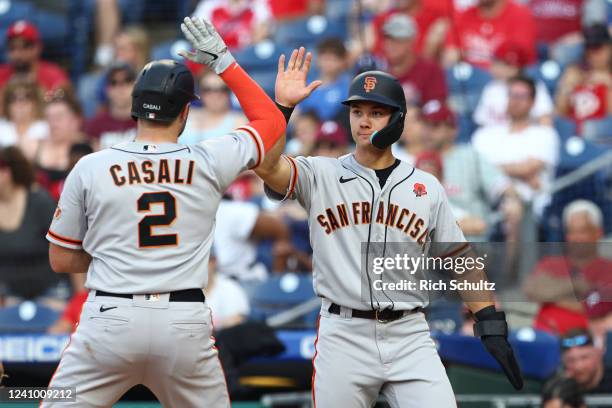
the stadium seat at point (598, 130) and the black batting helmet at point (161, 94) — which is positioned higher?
the stadium seat at point (598, 130)

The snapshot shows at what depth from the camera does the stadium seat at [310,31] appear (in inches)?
403

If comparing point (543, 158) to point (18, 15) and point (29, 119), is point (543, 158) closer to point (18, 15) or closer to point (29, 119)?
point (29, 119)

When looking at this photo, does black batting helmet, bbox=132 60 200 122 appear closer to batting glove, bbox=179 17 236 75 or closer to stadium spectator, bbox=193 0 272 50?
batting glove, bbox=179 17 236 75

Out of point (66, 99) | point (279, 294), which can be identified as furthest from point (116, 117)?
point (279, 294)

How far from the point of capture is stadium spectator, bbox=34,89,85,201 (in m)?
8.87

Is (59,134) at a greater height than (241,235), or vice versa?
(59,134)

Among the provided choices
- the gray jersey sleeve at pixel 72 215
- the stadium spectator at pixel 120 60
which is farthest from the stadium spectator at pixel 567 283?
the stadium spectator at pixel 120 60

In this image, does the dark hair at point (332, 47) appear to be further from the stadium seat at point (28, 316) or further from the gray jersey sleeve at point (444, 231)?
the gray jersey sleeve at point (444, 231)

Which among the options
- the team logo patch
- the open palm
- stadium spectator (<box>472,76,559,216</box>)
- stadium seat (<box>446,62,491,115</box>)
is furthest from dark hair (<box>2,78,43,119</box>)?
the team logo patch

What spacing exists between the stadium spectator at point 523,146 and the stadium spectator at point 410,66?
53 cm

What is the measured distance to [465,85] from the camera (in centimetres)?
966

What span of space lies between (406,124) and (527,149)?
93cm

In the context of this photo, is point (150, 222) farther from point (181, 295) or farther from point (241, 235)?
point (241, 235)

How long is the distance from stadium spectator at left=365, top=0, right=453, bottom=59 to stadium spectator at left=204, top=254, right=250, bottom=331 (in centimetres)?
333
